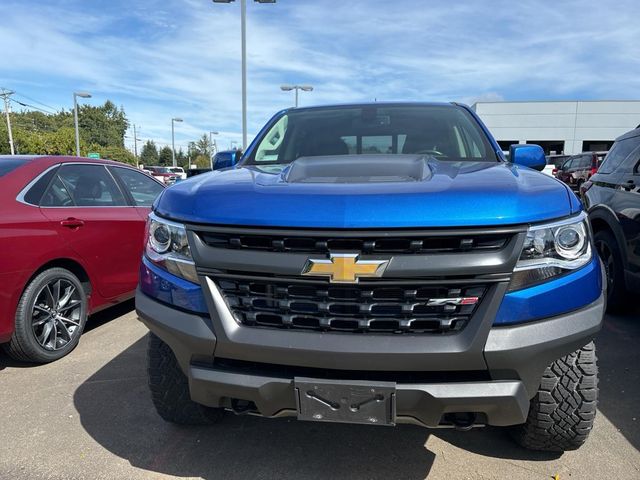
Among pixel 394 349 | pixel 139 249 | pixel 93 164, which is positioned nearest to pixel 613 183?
pixel 394 349

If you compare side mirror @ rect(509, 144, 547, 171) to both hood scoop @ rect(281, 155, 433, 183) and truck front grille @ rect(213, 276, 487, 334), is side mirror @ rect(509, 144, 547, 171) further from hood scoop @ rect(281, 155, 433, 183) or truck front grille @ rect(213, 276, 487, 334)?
truck front grille @ rect(213, 276, 487, 334)

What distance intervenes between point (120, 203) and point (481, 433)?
377cm

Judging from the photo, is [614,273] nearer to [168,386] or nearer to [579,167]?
[168,386]

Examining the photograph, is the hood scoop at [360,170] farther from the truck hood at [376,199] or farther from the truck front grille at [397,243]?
the truck front grille at [397,243]

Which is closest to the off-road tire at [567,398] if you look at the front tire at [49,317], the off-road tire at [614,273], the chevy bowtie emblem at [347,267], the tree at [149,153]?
the chevy bowtie emblem at [347,267]

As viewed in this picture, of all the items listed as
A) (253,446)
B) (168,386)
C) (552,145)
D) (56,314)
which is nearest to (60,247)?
(56,314)

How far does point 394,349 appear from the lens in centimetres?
177

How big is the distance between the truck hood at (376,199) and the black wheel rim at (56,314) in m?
2.05

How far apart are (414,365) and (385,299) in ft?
0.86

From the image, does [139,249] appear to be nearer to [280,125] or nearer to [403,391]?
[280,125]

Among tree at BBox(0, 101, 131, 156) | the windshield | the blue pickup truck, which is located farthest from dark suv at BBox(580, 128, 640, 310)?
tree at BBox(0, 101, 131, 156)

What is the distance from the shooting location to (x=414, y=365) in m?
1.77

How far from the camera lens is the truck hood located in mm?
1762

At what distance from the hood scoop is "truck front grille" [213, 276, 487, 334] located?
19.5 inches
